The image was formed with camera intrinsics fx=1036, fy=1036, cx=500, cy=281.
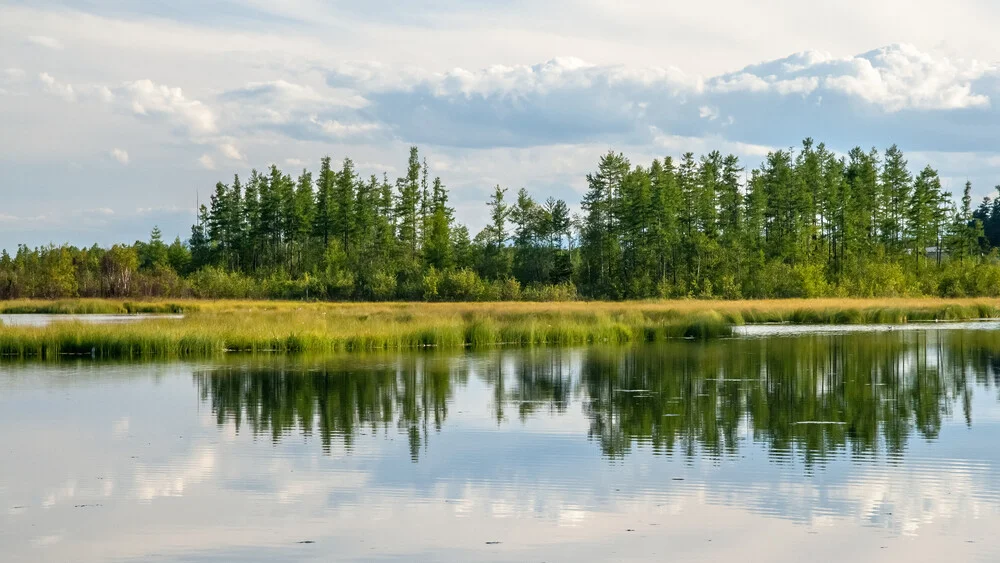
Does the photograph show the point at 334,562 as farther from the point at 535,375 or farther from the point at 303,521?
the point at 535,375

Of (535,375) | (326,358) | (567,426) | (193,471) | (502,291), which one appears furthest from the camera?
(502,291)

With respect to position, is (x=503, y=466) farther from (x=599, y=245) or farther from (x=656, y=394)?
(x=599, y=245)

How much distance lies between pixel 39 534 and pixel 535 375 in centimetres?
1693

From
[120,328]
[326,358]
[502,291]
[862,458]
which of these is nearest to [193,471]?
[862,458]

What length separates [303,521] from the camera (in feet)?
38.1

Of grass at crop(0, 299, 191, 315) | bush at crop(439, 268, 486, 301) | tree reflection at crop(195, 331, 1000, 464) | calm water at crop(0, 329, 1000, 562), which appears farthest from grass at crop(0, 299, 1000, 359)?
bush at crop(439, 268, 486, 301)

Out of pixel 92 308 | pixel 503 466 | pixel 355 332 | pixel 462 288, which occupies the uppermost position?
pixel 462 288

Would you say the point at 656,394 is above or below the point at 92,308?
below

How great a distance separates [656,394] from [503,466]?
8611 mm

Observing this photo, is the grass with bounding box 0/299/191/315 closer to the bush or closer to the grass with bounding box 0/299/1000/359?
the bush

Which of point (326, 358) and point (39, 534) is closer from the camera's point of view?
point (39, 534)

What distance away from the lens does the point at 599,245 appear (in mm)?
88812

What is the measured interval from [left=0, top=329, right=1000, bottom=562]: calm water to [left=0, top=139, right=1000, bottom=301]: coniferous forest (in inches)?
1959

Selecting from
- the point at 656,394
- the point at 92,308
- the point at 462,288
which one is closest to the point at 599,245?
the point at 462,288
